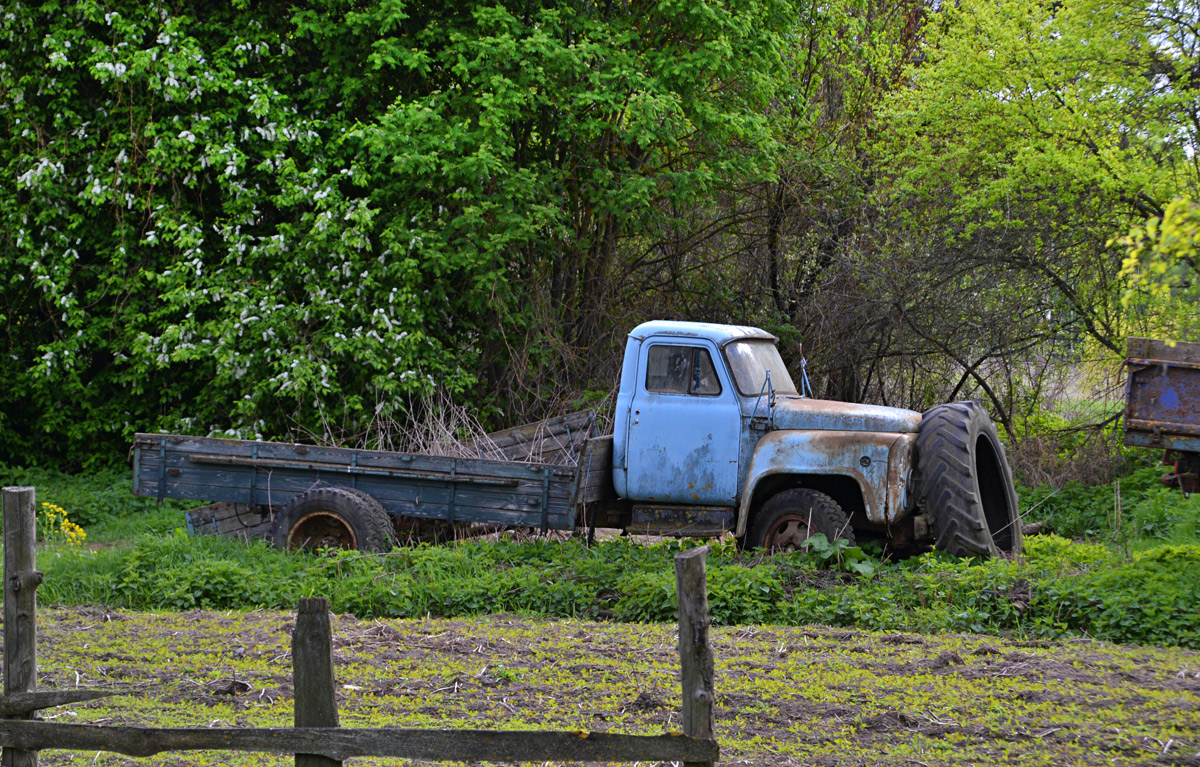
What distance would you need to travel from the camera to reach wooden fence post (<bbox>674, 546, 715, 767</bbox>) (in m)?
3.71

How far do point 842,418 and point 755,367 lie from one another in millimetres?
965

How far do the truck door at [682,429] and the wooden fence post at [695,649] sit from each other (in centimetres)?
582

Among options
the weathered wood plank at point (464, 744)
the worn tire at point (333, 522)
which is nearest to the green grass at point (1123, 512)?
the worn tire at point (333, 522)

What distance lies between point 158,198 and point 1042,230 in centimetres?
1118

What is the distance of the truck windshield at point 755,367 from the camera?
31.8 feet

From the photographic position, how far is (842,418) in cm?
936

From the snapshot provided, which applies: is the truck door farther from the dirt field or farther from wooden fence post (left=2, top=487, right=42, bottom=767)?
wooden fence post (left=2, top=487, right=42, bottom=767)

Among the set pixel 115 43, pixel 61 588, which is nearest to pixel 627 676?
pixel 61 588

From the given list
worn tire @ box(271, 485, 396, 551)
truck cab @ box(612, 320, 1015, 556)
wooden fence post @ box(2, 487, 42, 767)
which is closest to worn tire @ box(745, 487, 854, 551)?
truck cab @ box(612, 320, 1015, 556)

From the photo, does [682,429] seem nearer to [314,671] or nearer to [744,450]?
[744,450]

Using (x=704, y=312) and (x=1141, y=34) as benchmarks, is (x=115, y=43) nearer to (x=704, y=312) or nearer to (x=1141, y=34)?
(x=704, y=312)

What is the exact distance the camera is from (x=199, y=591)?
8859 millimetres

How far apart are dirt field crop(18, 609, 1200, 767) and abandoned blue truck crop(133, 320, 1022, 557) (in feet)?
5.59

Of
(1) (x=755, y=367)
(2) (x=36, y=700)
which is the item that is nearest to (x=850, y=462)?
(1) (x=755, y=367)
